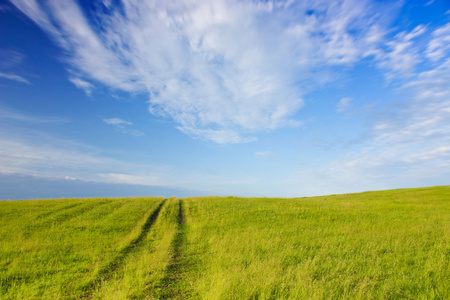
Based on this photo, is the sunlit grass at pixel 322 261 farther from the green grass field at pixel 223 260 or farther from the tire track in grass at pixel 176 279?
the tire track in grass at pixel 176 279

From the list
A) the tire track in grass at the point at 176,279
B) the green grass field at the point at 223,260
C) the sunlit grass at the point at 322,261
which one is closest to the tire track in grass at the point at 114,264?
the green grass field at the point at 223,260

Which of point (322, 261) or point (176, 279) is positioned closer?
point (176, 279)

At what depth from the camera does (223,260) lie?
11.2m

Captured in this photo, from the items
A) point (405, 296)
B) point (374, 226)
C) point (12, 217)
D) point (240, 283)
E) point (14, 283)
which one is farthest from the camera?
point (12, 217)

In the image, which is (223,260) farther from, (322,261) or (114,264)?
(114,264)

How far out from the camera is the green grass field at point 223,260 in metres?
8.24

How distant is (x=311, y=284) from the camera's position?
8.37m

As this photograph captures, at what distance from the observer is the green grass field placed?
824 cm

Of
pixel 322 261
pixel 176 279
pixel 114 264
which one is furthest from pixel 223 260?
pixel 114 264

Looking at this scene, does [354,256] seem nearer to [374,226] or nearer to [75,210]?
[374,226]

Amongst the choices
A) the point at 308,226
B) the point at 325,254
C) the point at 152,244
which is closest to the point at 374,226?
the point at 308,226

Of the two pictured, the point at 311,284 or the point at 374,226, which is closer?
the point at 311,284

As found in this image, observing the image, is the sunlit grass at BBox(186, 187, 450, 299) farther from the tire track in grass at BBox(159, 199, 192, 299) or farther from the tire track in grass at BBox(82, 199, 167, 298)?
the tire track in grass at BBox(82, 199, 167, 298)

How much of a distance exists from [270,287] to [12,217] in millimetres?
28434
